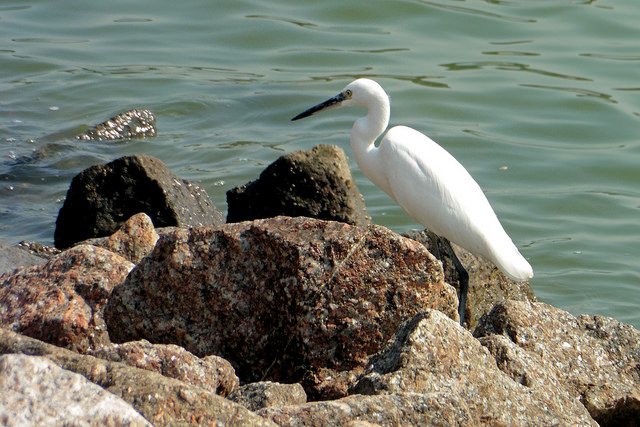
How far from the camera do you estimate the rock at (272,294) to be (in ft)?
11.2

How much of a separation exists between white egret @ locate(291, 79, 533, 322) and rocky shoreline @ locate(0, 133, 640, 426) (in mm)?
1196

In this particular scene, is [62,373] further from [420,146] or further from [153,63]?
[153,63]

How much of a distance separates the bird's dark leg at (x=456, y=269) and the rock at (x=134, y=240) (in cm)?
176

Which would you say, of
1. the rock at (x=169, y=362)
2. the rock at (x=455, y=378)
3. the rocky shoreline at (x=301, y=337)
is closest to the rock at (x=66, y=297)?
the rocky shoreline at (x=301, y=337)

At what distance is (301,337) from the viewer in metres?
3.38

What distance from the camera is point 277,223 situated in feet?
11.7

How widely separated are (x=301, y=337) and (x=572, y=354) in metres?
1.30

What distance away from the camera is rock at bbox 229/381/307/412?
2824 mm

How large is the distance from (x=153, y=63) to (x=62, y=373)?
9.57 meters

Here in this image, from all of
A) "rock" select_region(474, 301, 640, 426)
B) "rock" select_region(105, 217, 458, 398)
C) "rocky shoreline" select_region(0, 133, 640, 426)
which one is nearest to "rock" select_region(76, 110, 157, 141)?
"rocky shoreline" select_region(0, 133, 640, 426)

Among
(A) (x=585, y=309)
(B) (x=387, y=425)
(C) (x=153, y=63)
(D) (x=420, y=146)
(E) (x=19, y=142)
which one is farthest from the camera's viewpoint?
(C) (x=153, y=63)

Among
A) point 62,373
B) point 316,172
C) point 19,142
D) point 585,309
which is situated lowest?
point 585,309

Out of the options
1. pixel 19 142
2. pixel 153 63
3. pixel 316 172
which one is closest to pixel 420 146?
pixel 316 172

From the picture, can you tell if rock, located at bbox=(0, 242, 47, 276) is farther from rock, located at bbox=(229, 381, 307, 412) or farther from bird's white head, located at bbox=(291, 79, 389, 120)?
rock, located at bbox=(229, 381, 307, 412)
